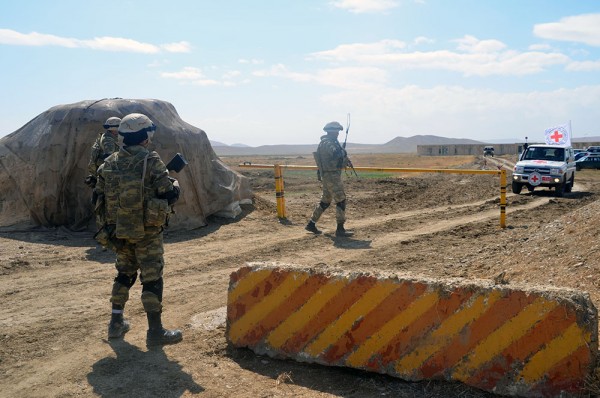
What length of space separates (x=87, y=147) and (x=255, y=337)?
7163 mm

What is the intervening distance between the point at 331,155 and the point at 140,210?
220 inches

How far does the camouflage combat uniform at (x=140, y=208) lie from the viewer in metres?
4.41

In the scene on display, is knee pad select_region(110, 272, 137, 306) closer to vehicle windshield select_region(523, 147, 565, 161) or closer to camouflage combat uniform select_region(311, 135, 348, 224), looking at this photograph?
camouflage combat uniform select_region(311, 135, 348, 224)

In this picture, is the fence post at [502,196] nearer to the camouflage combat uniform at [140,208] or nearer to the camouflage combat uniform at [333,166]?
the camouflage combat uniform at [333,166]

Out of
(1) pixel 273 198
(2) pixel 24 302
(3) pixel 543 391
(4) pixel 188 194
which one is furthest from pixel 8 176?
(3) pixel 543 391

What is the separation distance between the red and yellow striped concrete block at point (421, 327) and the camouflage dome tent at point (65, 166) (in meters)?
6.43

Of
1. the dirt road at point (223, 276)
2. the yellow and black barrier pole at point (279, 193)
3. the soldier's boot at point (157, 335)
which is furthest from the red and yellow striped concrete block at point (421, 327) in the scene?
the yellow and black barrier pole at point (279, 193)

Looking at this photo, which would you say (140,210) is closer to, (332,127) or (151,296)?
(151,296)

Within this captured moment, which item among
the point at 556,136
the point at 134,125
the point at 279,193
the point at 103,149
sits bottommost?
the point at 279,193

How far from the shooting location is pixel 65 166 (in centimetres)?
1005

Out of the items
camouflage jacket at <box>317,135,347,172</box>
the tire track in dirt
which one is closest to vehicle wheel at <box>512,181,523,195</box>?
the tire track in dirt

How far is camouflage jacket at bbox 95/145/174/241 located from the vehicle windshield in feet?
51.3

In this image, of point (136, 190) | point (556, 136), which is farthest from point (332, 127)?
point (556, 136)

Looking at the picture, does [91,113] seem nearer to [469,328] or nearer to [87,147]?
[87,147]
